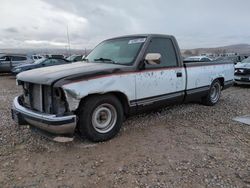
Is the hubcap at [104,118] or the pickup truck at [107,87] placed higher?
the pickup truck at [107,87]

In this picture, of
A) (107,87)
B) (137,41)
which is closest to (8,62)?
(137,41)

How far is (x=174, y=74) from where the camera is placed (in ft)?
18.8

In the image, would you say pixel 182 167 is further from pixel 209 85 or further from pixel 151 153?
pixel 209 85

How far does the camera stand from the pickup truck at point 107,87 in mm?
4086

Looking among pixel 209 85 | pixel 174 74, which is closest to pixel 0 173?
pixel 174 74

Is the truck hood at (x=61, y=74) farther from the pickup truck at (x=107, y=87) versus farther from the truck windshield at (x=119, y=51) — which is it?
the truck windshield at (x=119, y=51)

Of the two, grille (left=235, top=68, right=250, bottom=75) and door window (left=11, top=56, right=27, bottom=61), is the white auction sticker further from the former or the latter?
door window (left=11, top=56, right=27, bottom=61)

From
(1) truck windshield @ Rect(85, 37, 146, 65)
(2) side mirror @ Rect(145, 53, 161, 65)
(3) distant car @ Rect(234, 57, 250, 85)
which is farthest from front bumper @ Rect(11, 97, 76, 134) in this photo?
(3) distant car @ Rect(234, 57, 250, 85)

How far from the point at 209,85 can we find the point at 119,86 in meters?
3.37

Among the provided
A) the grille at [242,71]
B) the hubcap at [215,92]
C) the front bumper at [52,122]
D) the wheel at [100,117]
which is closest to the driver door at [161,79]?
the wheel at [100,117]

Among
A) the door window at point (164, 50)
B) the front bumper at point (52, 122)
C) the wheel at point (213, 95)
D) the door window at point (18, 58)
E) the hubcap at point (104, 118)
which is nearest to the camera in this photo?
the front bumper at point (52, 122)

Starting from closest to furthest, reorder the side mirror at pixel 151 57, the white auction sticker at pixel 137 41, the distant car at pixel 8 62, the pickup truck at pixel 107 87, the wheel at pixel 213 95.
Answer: the pickup truck at pixel 107 87 → the side mirror at pixel 151 57 → the white auction sticker at pixel 137 41 → the wheel at pixel 213 95 → the distant car at pixel 8 62

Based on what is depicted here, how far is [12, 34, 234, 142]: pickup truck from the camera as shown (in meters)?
4.09

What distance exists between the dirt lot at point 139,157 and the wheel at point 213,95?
60.1 inches
